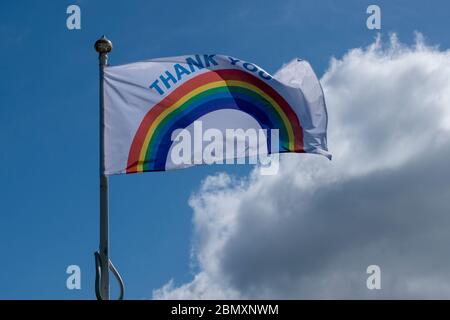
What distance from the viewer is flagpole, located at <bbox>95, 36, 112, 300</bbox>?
17.2 meters

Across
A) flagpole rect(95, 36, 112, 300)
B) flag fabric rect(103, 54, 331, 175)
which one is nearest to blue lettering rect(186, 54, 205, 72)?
flag fabric rect(103, 54, 331, 175)

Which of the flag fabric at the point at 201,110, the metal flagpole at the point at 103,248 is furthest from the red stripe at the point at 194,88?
the metal flagpole at the point at 103,248

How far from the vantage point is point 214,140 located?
782 inches

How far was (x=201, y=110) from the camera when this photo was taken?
2028cm

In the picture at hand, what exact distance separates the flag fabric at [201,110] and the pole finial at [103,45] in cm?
39

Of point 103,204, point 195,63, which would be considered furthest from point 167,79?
point 103,204

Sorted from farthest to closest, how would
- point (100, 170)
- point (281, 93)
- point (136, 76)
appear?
point (281, 93), point (136, 76), point (100, 170)

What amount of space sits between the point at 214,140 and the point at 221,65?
206cm

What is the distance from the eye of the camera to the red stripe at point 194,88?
18847mm

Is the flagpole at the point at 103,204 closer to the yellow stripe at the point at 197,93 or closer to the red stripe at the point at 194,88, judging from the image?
the red stripe at the point at 194,88
